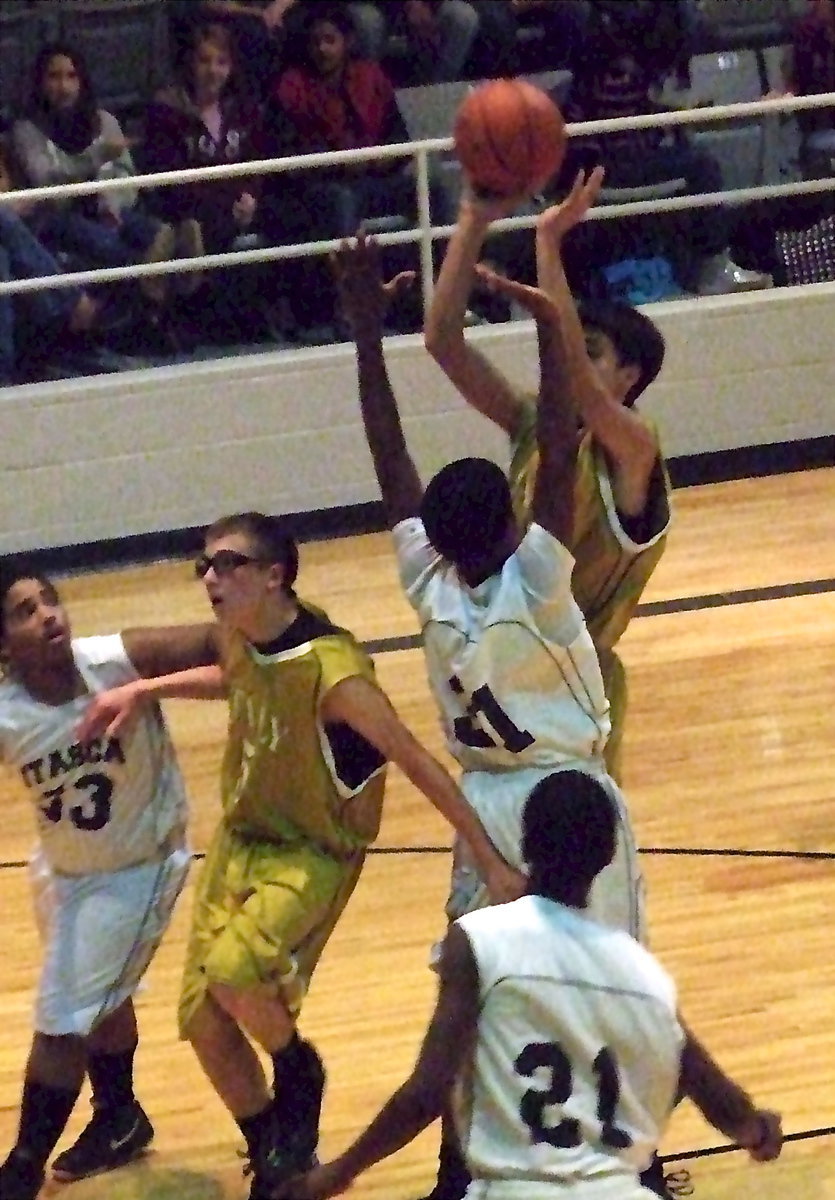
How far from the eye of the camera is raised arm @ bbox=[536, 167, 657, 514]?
3.25 metres

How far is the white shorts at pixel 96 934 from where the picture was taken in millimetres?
3498

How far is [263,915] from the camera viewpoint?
10.8 feet

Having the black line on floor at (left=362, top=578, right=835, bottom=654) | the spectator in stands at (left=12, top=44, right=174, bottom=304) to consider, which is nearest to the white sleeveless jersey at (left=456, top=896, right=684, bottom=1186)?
the black line on floor at (left=362, top=578, right=835, bottom=654)

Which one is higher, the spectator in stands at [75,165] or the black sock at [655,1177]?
the spectator in stands at [75,165]

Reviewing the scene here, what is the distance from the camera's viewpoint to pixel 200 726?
589 cm

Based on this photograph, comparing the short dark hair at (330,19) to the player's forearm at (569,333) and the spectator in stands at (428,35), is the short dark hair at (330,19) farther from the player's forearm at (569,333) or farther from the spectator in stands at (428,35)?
the player's forearm at (569,333)

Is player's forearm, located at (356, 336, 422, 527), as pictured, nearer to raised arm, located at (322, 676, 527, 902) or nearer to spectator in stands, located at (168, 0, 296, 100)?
raised arm, located at (322, 676, 527, 902)

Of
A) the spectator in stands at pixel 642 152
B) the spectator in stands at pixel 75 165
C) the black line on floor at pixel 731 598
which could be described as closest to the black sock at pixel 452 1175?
the black line on floor at pixel 731 598

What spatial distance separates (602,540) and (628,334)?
0.39 m

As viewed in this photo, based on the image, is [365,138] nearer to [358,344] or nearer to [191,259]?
[191,259]

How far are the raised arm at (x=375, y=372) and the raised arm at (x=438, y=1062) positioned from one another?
940mm

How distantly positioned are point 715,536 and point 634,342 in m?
3.86

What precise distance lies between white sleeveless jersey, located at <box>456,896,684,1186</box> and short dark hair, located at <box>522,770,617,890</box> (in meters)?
0.06

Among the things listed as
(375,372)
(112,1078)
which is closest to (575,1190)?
(112,1078)
